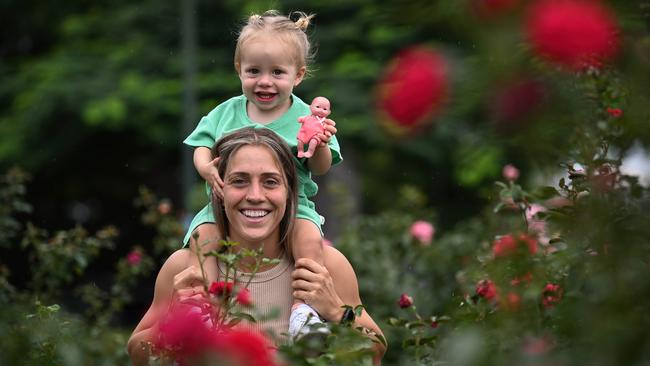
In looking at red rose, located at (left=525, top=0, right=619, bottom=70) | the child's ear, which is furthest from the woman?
red rose, located at (left=525, top=0, right=619, bottom=70)

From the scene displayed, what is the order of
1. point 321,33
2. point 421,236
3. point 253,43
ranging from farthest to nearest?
point 321,33, point 421,236, point 253,43

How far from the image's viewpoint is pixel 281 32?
13.9ft

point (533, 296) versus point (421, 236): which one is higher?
point (533, 296)

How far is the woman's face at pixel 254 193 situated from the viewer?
153 inches

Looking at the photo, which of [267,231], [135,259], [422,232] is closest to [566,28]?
[267,231]

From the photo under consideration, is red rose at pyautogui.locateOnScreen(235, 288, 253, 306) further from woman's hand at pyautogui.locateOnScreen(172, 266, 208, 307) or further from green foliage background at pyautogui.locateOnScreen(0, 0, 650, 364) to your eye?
green foliage background at pyautogui.locateOnScreen(0, 0, 650, 364)

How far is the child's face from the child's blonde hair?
3 centimetres

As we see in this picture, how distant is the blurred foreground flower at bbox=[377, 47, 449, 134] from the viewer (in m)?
1.42

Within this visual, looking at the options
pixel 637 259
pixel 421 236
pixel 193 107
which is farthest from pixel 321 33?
pixel 637 259

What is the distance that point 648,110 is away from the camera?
139cm

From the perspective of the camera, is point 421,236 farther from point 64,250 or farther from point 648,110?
point 648,110

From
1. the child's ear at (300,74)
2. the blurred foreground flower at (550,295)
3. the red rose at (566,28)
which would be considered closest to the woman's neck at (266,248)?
the child's ear at (300,74)

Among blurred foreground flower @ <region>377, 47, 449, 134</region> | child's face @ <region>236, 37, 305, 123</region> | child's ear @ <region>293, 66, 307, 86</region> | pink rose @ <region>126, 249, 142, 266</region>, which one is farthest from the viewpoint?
pink rose @ <region>126, 249, 142, 266</region>

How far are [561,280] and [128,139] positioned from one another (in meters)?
17.0
